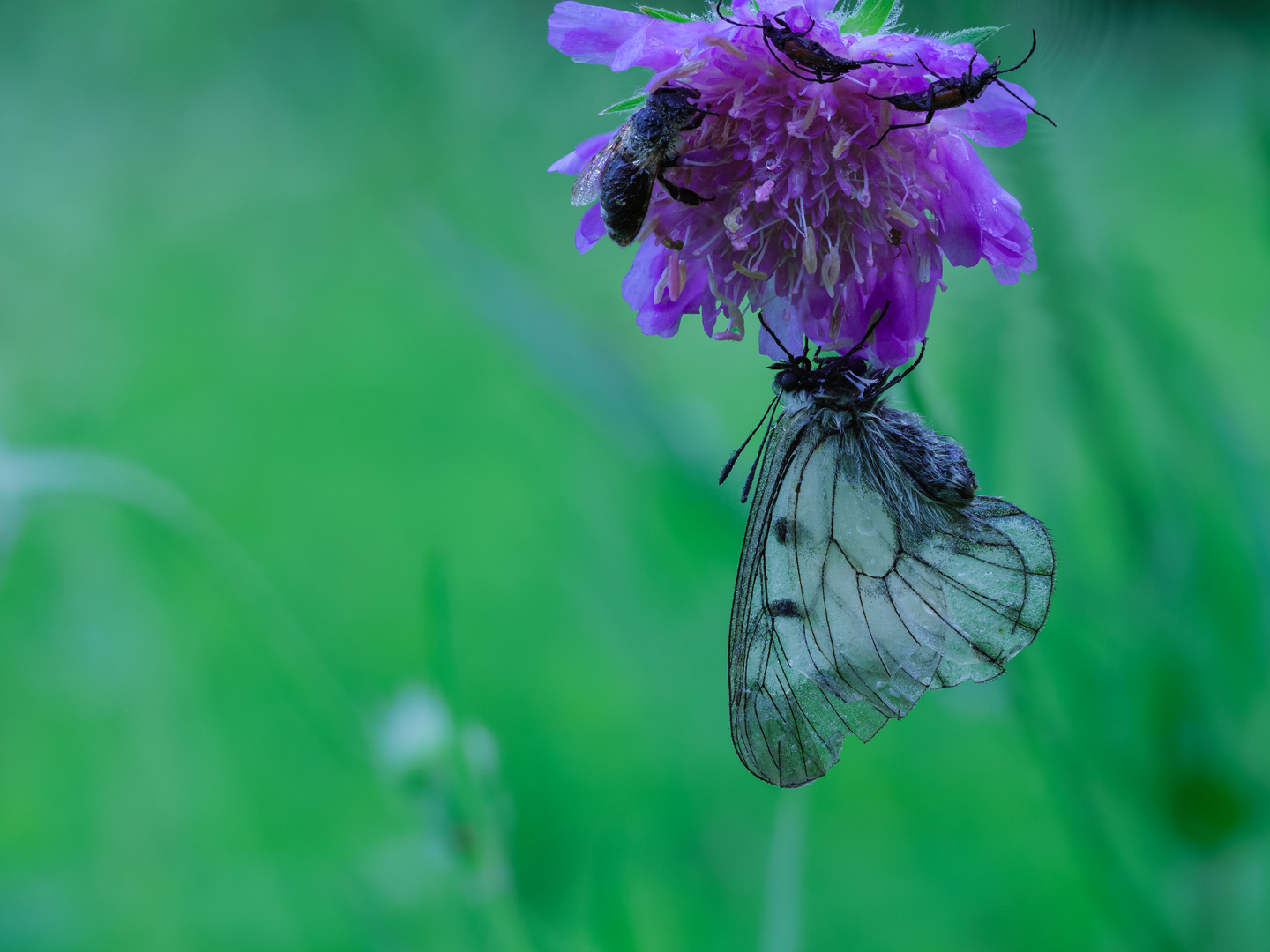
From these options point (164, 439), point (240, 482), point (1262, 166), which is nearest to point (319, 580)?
point (240, 482)

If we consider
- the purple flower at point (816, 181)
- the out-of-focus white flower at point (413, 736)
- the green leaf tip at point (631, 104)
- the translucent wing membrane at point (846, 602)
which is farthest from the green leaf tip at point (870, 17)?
the out-of-focus white flower at point (413, 736)

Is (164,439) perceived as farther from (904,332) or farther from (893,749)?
(904,332)

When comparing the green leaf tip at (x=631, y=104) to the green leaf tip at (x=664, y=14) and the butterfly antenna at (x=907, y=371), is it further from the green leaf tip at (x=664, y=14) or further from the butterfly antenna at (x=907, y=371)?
the butterfly antenna at (x=907, y=371)

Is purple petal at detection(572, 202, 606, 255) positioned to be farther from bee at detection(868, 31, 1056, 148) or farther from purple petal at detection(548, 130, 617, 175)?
bee at detection(868, 31, 1056, 148)

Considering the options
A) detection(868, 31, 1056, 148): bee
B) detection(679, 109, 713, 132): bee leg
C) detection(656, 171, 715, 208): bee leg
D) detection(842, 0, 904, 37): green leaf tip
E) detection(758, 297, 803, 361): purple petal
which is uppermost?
detection(679, 109, 713, 132): bee leg

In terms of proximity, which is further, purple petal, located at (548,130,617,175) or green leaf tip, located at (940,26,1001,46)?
purple petal, located at (548,130,617,175)

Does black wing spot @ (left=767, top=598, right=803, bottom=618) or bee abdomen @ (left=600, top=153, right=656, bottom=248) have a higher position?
bee abdomen @ (left=600, top=153, right=656, bottom=248)

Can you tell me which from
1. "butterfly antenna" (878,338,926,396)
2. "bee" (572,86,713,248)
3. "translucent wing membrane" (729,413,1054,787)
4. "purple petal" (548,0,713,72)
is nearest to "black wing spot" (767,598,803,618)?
"translucent wing membrane" (729,413,1054,787)

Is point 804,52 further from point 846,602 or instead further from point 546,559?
point 546,559

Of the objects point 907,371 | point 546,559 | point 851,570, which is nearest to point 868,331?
point 907,371
